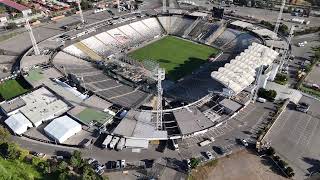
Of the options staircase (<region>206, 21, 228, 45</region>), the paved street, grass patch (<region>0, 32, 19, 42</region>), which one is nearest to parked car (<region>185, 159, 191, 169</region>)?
the paved street

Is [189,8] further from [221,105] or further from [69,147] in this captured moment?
[69,147]

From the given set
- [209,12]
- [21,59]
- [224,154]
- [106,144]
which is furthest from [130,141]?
[209,12]

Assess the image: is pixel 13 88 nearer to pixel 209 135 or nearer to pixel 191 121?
pixel 191 121

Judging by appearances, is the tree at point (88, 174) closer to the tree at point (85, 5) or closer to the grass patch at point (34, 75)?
the grass patch at point (34, 75)

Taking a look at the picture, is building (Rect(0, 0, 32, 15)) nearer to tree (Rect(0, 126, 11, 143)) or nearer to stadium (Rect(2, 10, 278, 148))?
stadium (Rect(2, 10, 278, 148))

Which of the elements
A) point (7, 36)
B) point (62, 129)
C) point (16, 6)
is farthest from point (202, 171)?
point (16, 6)

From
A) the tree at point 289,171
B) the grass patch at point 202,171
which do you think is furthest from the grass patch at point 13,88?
the tree at point 289,171
